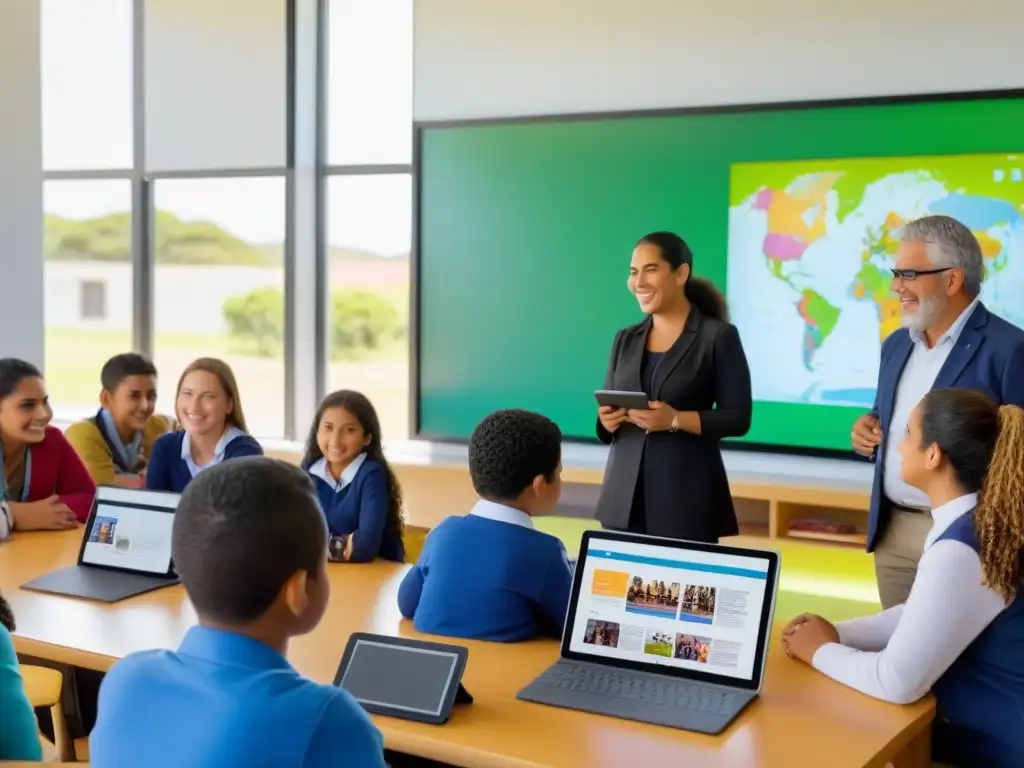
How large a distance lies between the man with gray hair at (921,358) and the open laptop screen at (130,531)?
178 centimetres

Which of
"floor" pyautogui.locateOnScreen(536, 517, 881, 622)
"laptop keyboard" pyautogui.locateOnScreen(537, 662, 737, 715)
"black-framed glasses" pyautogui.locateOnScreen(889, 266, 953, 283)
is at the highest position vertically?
"black-framed glasses" pyautogui.locateOnScreen(889, 266, 953, 283)

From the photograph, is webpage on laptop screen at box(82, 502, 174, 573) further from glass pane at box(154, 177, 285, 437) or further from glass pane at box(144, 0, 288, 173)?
glass pane at box(144, 0, 288, 173)

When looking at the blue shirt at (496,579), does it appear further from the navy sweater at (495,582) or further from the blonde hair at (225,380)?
the blonde hair at (225,380)

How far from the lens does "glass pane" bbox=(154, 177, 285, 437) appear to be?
714 cm

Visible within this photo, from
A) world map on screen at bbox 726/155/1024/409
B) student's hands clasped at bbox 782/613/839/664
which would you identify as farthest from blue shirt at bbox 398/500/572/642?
world map on screen at bbox 726/155/1024/409

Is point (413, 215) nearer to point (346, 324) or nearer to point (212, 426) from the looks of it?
point (346, 324)

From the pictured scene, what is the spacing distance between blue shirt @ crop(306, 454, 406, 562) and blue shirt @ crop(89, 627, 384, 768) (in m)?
1.82

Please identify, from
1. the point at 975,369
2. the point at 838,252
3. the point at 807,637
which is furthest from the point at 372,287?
the point at 807,637

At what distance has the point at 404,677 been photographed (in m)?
2.08

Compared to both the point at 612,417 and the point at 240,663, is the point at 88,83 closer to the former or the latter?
the point at 612,417

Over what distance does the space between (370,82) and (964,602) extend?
5497 mm

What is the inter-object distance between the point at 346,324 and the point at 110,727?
18.7 feet

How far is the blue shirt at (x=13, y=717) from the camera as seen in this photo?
1720mm

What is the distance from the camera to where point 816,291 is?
5.39 m
